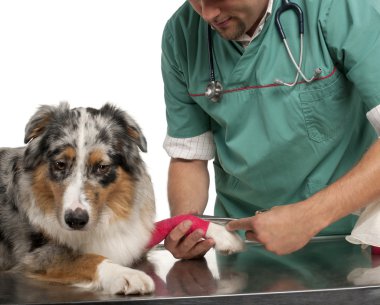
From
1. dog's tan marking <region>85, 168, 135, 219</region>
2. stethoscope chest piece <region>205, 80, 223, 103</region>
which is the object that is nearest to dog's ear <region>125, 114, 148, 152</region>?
dog's tan marking <region>85, 168, 135, 219</region>

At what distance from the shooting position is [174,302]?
1806mm

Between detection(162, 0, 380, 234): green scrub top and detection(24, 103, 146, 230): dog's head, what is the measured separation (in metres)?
0.43

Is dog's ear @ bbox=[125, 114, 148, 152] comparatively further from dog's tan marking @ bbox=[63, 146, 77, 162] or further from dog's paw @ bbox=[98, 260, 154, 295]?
dog's paw @ bbox=[98, 260, 154, 295]

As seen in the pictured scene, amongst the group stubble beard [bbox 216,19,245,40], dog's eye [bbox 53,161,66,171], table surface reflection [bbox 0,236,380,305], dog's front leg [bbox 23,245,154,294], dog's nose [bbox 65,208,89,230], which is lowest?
table surface reflection [bbox 0,236,380,305]

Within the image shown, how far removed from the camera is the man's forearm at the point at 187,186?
2.83 m

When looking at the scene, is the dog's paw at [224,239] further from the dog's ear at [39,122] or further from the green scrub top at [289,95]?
the dog's ear at [39,122]

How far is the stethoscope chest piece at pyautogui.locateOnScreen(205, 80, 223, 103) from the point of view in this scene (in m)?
2.57

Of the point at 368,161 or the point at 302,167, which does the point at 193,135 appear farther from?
the point at 368,161

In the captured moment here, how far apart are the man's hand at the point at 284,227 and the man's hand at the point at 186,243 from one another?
0.72ft

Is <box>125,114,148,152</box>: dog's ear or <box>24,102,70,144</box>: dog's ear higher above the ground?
<box>24,102,70,144</box>: dog's ear

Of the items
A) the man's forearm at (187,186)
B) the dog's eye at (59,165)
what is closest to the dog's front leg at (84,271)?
the dog's eye at (59,165)

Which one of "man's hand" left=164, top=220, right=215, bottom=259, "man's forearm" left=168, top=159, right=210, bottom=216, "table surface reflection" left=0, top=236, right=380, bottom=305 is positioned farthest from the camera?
"man's forearm" left=168, top=159, right=210, bottom=216

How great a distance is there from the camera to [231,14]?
7.74ft

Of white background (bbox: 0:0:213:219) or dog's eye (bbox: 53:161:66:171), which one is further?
white background (bbox: 0:0:213:219)
